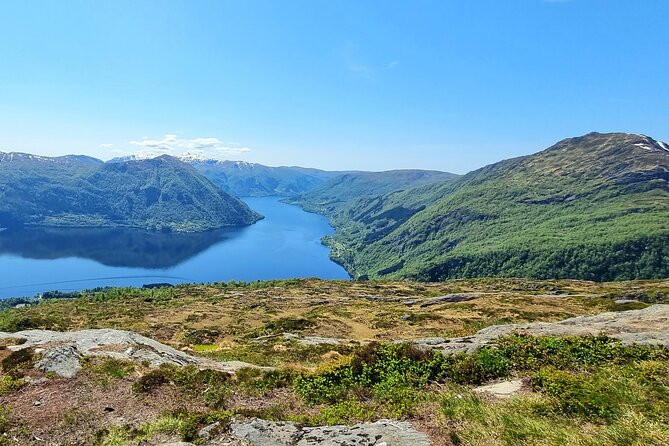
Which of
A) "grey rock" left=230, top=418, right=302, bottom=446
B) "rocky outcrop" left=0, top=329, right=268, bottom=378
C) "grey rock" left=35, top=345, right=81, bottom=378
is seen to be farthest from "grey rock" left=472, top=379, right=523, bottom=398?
"grey rock" left=35, top=345, right=81, bottom=378

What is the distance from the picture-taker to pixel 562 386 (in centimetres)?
1164

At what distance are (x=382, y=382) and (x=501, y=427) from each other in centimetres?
541

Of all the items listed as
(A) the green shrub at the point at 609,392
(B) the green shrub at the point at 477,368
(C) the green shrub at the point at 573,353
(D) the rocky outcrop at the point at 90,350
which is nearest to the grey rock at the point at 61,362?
(D) the rocky outcrop at the point at 90,350

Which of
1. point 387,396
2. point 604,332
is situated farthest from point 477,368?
point 604,332

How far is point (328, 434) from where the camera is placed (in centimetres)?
1034

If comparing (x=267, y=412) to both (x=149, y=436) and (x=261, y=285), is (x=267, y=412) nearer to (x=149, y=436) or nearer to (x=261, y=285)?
(x=149, y=436)

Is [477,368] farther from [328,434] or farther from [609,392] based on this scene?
[328,434]

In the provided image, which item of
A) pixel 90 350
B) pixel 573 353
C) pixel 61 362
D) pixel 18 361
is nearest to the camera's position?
pixel 573 353

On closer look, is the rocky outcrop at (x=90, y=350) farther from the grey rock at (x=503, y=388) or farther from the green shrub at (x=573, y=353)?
the green shrub at (x=573, y=353)

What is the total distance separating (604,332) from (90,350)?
90.5 ft

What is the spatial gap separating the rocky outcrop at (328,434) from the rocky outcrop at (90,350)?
774 cm

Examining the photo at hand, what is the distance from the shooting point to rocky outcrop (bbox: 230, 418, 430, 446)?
971 centimetres

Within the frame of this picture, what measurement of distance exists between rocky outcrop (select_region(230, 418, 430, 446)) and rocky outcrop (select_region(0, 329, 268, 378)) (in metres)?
7.74

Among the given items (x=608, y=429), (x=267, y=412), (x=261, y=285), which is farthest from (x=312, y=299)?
A: (x=608, y=429)
